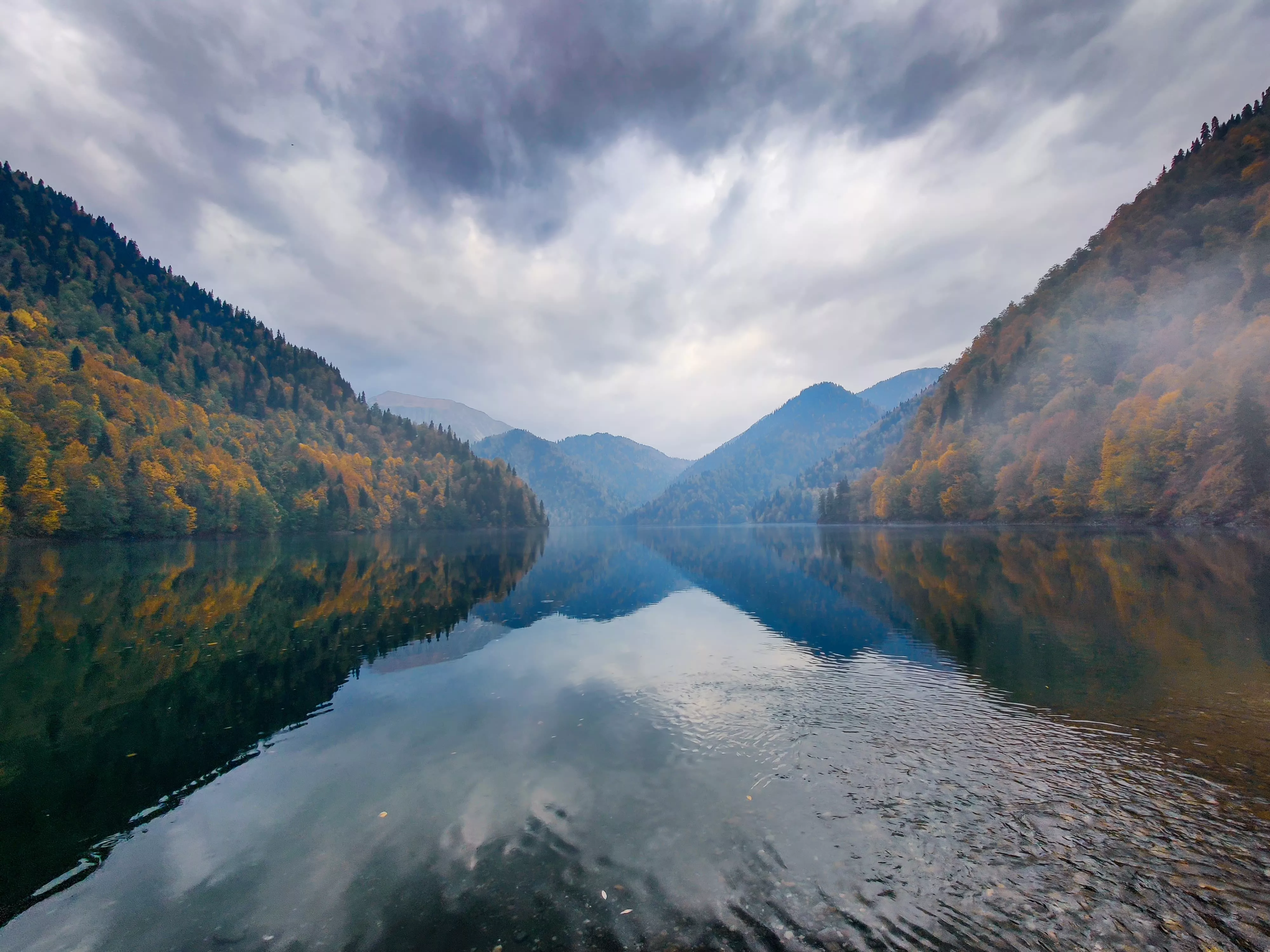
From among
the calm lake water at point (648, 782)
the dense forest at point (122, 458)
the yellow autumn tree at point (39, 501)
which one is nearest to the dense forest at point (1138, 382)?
the calm lake water at point (648, 782)

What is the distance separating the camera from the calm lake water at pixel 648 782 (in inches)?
344

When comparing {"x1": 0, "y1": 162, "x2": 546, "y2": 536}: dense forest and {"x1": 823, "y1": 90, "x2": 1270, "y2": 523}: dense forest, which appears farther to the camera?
{"x1": 0, "y1": 162, "x2": 546, "y2": 536}: dense forest

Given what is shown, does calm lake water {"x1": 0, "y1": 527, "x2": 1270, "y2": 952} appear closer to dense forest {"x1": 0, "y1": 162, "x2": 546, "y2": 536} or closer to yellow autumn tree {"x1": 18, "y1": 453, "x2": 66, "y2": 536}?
yellow autumn tree {"x1": 18, "y1": 453, "x2": 66, "y2": 536}

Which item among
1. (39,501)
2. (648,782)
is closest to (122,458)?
(39,501)

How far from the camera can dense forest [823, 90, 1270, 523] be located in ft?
273

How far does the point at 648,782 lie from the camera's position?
14.0m

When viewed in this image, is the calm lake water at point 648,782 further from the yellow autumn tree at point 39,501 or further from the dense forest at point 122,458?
the dense forest at point 122,458

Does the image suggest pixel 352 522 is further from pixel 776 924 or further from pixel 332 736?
pixel 776 924

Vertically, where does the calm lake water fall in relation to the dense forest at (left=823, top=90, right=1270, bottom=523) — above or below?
below

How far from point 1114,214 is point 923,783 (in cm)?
26630

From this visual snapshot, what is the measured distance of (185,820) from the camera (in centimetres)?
1237

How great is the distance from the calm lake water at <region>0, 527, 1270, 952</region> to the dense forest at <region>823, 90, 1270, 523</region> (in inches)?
2852

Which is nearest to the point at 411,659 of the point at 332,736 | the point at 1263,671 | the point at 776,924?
the point at 332,736

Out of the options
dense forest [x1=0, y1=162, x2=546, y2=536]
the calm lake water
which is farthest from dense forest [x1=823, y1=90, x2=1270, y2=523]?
dense forest [x1=0, y1=162, x2=546, y2=536]
